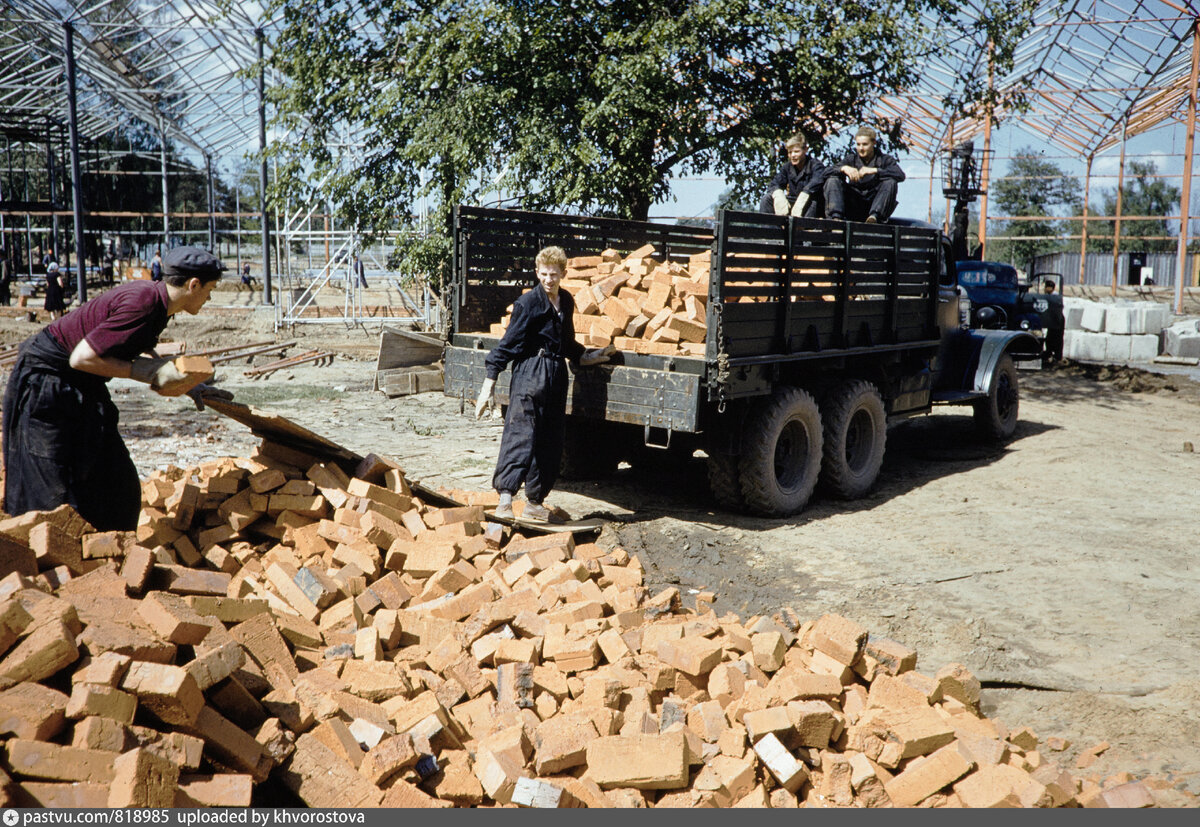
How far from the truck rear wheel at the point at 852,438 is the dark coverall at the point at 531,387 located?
2437 mm

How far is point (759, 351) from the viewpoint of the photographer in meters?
6.84

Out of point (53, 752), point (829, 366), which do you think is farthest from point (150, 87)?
point (53, 752)

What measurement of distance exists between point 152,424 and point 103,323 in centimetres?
715

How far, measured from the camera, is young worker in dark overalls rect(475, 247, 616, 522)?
257 inches

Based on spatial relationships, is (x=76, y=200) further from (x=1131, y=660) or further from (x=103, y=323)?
(x=1131, y=660)

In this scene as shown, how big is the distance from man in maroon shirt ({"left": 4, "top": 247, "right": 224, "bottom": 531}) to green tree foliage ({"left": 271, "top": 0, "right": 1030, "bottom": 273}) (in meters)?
6.81

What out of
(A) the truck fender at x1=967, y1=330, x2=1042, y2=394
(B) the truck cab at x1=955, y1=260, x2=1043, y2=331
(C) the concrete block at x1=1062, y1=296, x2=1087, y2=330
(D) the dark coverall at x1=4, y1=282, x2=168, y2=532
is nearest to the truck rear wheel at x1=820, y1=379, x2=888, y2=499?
(A) the truck fender at x1=967, y1=330, x2=1042, y2=394

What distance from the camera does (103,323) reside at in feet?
13.6

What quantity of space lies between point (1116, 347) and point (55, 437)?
1972 centimetres

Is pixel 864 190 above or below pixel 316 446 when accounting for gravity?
above

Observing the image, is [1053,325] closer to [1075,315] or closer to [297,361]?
[1075,315]

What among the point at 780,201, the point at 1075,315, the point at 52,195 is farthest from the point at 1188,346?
the point at 52,195

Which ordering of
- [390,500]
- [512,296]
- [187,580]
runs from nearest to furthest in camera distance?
1. [187,580]
2. [390,500]
3. [512,296]

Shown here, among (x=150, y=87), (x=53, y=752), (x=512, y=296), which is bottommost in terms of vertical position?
(x=53, y=752)
